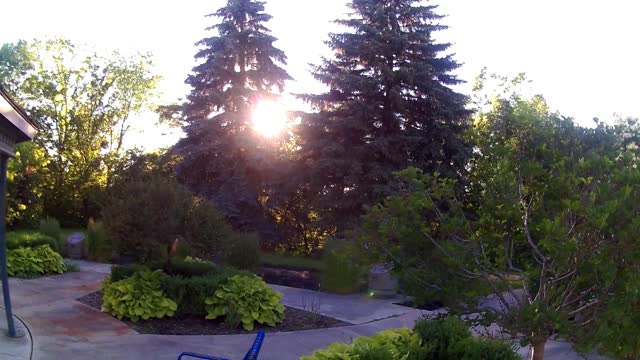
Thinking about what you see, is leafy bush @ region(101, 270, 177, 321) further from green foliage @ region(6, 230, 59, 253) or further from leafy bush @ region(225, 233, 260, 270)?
leafy bush @ region(225, 233, 260, 270)

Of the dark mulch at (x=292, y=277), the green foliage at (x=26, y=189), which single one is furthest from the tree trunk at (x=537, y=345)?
the green foliage at (x=26, y=189)

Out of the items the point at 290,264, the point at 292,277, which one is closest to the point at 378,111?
the point at 290,264

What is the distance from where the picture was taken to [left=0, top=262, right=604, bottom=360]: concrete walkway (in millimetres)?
7164

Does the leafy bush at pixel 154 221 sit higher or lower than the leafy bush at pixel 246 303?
higher

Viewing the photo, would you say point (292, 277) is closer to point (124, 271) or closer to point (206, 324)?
point (124, 271)

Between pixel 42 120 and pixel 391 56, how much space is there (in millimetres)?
19660

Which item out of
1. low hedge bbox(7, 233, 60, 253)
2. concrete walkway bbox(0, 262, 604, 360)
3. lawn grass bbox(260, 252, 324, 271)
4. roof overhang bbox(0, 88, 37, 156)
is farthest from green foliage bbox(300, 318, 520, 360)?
lawn grass bbox(260, 252, 324, 271)

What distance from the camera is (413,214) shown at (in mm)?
4680

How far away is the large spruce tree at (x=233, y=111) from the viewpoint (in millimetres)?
22234

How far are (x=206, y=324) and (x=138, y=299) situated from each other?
1.09 m

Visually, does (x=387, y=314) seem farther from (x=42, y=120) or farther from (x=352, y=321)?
(x=42, y=120)

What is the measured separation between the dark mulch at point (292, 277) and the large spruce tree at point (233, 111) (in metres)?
5.80

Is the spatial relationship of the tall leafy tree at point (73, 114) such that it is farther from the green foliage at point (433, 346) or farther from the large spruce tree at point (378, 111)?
the green foliage at point (433, 346)

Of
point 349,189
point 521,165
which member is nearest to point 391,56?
point 349,189
